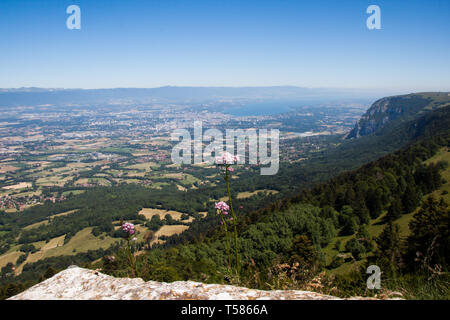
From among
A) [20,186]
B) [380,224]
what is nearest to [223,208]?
[380,224]

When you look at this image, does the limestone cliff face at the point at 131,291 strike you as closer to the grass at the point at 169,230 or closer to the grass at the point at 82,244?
the grass at the point at 169,230

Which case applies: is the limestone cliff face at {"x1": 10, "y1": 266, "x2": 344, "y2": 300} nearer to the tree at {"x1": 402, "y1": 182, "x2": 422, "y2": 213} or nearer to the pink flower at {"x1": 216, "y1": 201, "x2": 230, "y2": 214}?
the pink flower at {"x1": 216, "y1": 201, "x2": 230, "y2": 214}

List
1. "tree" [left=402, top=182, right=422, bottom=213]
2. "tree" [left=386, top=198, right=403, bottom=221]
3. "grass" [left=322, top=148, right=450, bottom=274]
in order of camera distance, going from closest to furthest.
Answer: "grass" [left=322, top=148, right=450, bottom=274]
"tree" [left=386, top=198, right=403, bottom=221]
"tree" [left=402, top=182, right=422, bottom=213]

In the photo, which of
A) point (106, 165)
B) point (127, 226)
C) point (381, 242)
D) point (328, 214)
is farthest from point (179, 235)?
point (106, 165)

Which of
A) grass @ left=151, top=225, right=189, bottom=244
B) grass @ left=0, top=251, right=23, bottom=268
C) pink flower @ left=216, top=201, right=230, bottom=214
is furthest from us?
grass @ left=151, top=225, right=189, bottom=244

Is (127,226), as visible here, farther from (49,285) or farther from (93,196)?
(93,196)

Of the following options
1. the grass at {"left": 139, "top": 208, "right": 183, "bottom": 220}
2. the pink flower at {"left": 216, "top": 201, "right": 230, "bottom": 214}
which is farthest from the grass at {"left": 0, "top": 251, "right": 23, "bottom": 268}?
the pink flower at {"left": 216, "top": 201, "right": 230, "bottom": 214}

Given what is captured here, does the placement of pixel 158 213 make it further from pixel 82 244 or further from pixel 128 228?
pixel 128 228

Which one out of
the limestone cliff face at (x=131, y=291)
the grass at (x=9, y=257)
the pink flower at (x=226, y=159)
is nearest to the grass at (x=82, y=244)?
the grass at (x=9, y=257)

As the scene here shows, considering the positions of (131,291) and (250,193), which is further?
(250,193)
